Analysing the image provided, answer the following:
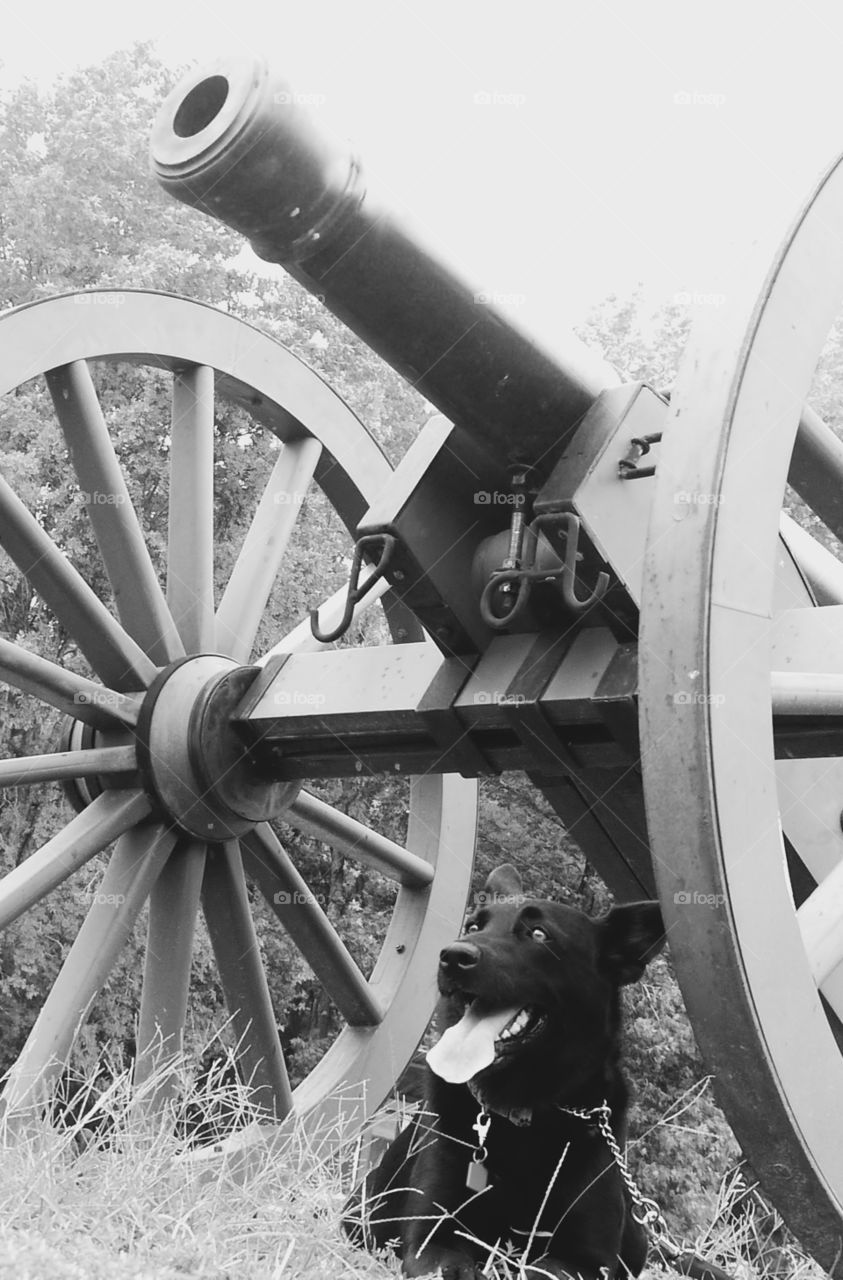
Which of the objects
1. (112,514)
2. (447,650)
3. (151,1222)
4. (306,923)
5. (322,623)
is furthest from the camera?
(306,923)

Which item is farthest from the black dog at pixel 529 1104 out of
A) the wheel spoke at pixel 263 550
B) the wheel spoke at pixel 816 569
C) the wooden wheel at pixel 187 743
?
the wheel spoke at pixel 263 550

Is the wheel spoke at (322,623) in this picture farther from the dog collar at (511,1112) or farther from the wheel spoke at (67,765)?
the dog collar at (511,1112)

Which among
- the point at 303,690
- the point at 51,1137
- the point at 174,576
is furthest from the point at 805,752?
the point at 174,576

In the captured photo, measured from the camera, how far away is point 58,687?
3.96 meters

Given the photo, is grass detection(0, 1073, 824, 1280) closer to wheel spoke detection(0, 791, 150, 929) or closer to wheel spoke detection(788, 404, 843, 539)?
wheel spoke detection(0, 791, 150, 929)

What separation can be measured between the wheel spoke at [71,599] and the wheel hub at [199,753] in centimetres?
10

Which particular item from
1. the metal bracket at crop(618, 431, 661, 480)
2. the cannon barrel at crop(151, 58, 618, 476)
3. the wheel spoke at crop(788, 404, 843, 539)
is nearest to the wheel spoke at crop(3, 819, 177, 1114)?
the cannon barrel at crop(151, 58, 618, 476)

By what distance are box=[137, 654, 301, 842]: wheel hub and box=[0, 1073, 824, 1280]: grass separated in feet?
3.77

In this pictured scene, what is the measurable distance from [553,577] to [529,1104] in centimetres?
110

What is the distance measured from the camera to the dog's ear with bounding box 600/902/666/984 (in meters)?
2.69

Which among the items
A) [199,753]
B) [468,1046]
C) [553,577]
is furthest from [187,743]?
[468,1046]

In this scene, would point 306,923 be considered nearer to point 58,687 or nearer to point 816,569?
point 58,687

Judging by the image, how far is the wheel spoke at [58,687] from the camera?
3926 millimetres

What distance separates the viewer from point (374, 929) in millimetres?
13508
